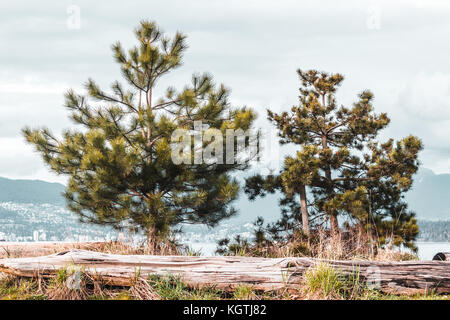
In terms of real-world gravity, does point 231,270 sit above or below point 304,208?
below

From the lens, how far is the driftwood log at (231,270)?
234 inches

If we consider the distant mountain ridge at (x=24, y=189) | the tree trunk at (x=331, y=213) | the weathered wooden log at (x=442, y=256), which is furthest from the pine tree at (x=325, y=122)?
the distant mountain ridge at (x=24, y=189)

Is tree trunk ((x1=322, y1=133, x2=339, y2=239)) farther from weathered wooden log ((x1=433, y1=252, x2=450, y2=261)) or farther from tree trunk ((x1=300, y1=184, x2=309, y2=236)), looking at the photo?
weathered wooden log ((x1=433, y1=252, x2=450, y2=261))

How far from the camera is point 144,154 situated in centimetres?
945

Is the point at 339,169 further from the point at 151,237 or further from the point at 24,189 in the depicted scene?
the point at 24,189

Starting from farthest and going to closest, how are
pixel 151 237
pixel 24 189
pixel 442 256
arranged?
1. pixel 24 189
2. pixel 151 237
3. pixel 442 256

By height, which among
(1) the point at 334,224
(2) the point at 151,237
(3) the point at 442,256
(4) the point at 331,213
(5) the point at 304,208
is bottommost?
(3) the point at 442,256

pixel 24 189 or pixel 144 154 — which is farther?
pixel 24 189

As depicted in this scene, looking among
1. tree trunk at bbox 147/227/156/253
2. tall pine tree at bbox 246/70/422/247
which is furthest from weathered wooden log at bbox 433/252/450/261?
tree trunk at bbox 147/227/156/253

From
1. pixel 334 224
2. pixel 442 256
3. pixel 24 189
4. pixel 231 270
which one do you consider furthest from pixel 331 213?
pixel 24 189

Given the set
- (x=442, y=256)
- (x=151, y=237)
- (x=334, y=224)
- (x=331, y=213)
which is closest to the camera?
(x=442, y=256)

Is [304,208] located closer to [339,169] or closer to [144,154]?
[339,169]

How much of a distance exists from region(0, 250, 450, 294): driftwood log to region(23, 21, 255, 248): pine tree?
9.00 feet

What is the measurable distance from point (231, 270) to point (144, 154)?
163 inches
